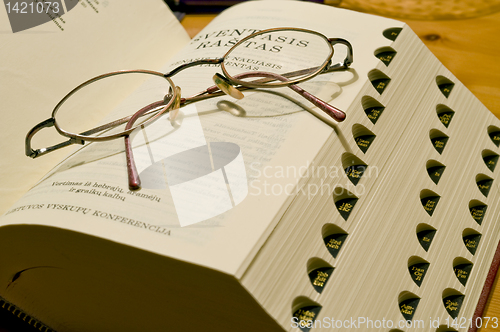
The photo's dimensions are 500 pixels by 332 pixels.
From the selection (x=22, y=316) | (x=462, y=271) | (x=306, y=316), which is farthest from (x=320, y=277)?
(x=22, y=316)

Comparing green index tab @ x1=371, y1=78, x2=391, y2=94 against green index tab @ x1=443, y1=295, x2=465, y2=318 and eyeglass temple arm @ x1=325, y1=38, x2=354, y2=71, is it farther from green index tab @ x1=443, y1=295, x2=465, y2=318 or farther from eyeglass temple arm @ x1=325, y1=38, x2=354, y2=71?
green index tab @ x1=443, y1=295, x2=465, y2=318

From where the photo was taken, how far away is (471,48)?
47 centimetres

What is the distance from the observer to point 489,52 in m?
0.46

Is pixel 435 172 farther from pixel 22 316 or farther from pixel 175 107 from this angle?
pixel 22 316

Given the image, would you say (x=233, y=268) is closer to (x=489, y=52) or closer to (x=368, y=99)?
(x=368, y=99)

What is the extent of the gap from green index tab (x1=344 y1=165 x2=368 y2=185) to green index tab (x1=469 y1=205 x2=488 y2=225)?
115 mm

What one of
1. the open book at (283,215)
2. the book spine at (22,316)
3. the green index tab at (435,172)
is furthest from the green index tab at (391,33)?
the book spine at (22,316)

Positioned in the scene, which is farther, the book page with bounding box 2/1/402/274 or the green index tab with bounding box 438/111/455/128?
the green index tab with bounding box 438/111/455/128

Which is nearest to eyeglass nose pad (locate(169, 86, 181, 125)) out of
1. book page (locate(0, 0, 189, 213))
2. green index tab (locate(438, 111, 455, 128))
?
book page (locate(0, 0, 189, 213))

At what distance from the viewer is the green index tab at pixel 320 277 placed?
8.6 inches

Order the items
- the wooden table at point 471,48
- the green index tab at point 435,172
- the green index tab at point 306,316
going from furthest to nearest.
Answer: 1. the wooden table at point 471,48
2. the green index tab at point 435,172
3. the green index tab at point 306,316

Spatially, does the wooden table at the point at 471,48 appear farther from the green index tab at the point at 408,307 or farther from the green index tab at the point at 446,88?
the green index tab at the point at 408,307

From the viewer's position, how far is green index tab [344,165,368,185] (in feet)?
0.85

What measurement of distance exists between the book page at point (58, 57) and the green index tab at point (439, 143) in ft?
0.92
